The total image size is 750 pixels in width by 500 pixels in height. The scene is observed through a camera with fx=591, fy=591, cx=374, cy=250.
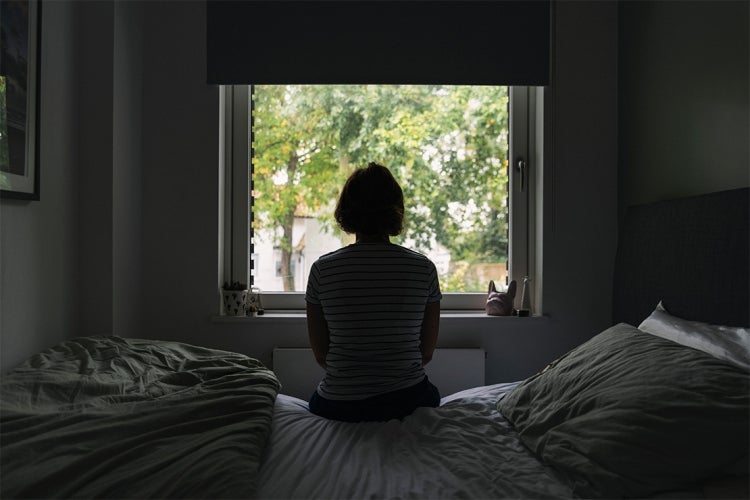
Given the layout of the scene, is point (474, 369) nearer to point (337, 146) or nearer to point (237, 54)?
point (337, 146)

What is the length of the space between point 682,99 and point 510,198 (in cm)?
84

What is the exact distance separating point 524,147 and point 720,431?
1835 mm

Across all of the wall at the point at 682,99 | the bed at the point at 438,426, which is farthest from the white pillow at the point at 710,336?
the wall at the point at 682,99

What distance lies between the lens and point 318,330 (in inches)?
71.7

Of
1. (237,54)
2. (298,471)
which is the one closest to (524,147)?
(237,54)

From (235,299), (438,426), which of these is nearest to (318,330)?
(438,426)

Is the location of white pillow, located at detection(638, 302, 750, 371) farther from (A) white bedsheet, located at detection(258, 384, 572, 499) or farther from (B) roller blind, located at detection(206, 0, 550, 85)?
(B) roller blind, located at detection(206, 0, 550, 85)

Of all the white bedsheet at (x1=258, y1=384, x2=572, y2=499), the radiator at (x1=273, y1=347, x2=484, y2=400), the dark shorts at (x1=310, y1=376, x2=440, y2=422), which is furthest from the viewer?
the radiator at (x1=273, y1=347, x2=484, y2=400)

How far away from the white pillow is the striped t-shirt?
0.70 meters

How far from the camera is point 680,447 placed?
108 centimetres

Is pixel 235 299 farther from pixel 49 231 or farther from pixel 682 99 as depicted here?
pixel 682 99

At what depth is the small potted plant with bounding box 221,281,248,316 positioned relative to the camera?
259cm

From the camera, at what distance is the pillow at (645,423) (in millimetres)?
1078

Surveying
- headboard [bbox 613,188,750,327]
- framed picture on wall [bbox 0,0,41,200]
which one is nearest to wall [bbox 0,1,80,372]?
framed picture on wall [bbox 0,0,41,200]
